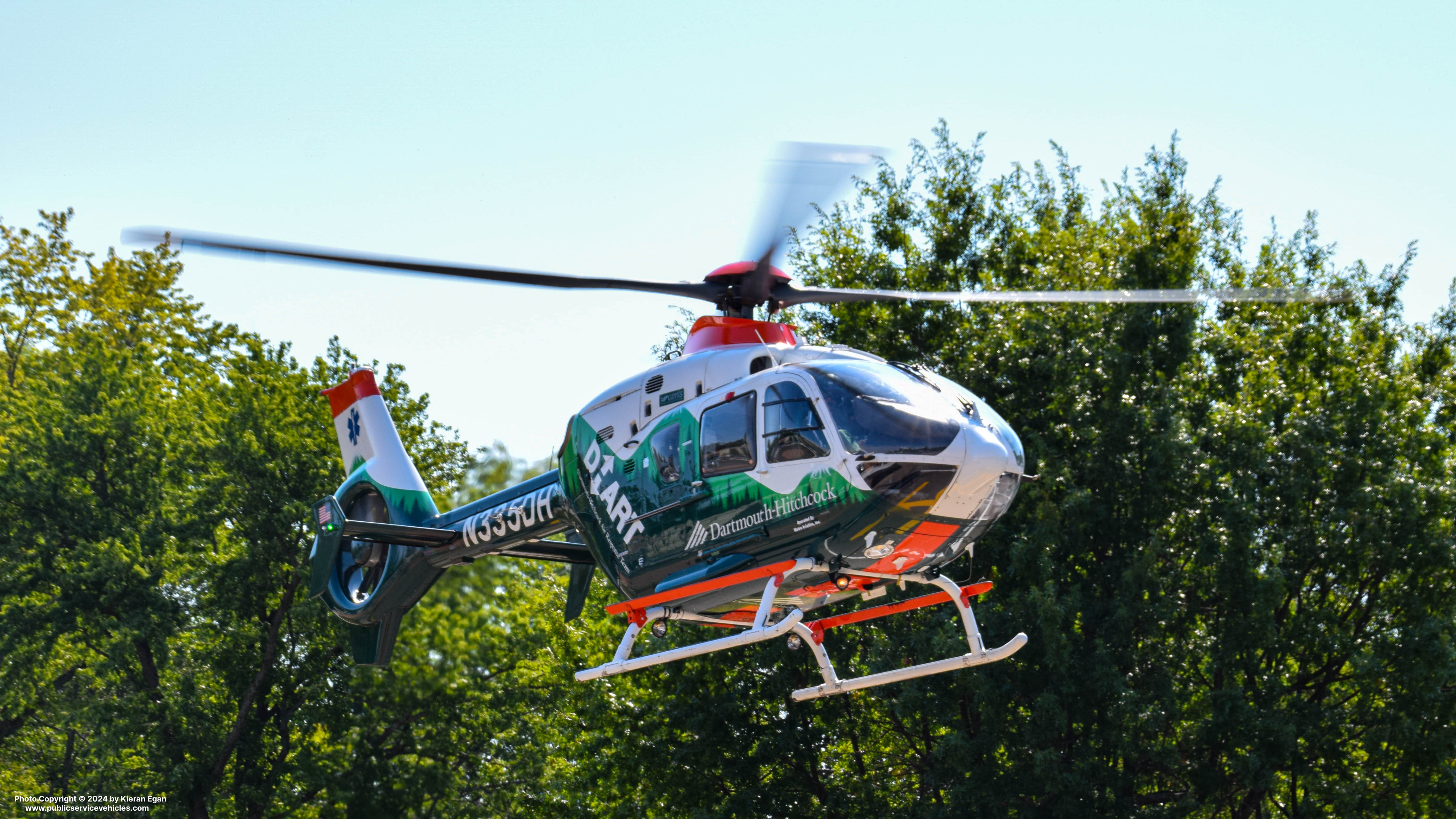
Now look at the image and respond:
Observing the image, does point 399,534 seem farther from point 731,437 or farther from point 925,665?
point 925,665

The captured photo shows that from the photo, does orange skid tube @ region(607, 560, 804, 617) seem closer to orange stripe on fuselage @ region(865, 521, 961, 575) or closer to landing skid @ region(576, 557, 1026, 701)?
landing skid @ region(576, 557, 1026, 701)

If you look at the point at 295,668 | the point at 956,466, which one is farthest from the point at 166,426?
the point at 956,466

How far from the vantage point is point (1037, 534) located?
62.2ft

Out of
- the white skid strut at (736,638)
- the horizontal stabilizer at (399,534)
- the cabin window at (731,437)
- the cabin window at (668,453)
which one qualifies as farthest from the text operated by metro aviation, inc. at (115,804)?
the cabin window at (731,437)

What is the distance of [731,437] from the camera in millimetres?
9875

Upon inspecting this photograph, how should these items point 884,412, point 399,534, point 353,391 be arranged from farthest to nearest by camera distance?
point 353,391 → point 399,534 → point 884,412

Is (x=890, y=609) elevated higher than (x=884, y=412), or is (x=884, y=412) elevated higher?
(x=884, y=412)

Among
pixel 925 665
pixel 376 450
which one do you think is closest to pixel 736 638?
pixel 925 665

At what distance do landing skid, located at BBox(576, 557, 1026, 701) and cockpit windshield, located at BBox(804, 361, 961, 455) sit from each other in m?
1.09

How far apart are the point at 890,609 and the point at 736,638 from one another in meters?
2.34

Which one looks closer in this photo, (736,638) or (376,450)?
(736,638)

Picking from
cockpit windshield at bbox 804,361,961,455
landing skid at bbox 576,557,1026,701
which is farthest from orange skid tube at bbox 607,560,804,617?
cockpit windshield at bbox 804,361,961,455

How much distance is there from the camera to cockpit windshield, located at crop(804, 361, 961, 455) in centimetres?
921

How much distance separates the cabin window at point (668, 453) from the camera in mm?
10352
